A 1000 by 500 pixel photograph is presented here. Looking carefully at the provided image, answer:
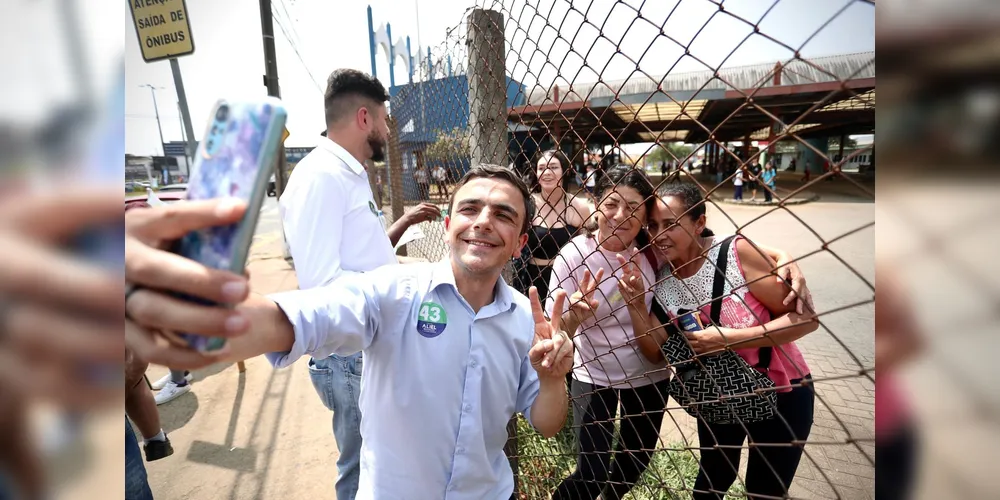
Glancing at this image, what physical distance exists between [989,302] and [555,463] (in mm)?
2607

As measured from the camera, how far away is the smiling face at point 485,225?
1465 millimetres

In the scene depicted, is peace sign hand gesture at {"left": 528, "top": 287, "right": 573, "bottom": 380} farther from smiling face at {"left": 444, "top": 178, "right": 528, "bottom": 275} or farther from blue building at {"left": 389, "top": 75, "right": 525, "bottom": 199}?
blue building at {"left": 389, "top": 75, "right": 525, "bottom": 199}

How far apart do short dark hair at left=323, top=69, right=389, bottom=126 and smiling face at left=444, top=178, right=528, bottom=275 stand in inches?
37.7

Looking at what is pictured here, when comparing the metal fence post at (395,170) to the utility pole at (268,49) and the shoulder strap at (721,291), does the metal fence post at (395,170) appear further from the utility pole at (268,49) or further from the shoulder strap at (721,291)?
the shoulder strap at (721,291)

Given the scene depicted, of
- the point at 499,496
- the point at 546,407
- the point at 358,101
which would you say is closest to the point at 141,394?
the point at 358,101

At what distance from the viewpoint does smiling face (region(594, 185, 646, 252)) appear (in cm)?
176

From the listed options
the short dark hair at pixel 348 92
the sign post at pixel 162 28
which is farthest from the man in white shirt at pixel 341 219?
the sign post at pixel 162 28

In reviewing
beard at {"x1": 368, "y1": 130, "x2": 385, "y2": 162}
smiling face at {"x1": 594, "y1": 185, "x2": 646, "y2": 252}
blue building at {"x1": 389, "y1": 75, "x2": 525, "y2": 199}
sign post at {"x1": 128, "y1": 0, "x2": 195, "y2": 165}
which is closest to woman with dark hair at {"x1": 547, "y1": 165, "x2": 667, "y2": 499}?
smiling face at {"x1": 594, "y1": 185, "x2": 646, "y2": 252}

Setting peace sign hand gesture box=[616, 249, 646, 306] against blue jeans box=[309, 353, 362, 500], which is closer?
peace sign hand gesture box=[616, 249, 646, 306]

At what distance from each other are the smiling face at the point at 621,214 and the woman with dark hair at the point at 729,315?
0.26ft

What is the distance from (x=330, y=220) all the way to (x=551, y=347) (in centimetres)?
111

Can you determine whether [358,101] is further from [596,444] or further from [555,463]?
[555,463]

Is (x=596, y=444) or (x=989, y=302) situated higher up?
(x=989, y=302)

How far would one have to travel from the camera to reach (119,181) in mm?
436
